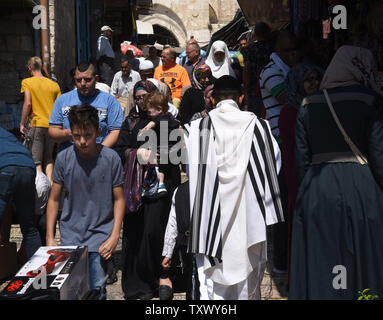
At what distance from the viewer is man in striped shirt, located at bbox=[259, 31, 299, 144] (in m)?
5.11

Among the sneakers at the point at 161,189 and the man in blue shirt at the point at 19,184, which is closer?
the man in blue shirt at the point at 19,184

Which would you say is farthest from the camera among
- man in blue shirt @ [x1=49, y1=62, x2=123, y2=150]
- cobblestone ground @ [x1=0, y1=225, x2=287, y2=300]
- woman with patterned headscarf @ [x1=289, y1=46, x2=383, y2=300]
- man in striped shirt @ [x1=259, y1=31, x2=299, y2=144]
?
man in striped shirt @ [x1=259, y1=31, x2=299, y2=144]

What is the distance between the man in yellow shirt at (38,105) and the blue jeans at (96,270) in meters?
3.95

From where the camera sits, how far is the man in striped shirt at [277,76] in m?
5.11

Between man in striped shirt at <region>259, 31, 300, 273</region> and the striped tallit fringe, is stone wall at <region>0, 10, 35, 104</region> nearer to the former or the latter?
man in striped shirt at <region>259, 31, 300, 273</region>

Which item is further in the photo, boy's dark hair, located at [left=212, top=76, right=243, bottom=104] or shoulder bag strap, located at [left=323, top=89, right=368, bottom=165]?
boy's dark hair, located at [left=212, top=76, right=243, bottom=104]

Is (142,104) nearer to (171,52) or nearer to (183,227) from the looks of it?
(183,227)

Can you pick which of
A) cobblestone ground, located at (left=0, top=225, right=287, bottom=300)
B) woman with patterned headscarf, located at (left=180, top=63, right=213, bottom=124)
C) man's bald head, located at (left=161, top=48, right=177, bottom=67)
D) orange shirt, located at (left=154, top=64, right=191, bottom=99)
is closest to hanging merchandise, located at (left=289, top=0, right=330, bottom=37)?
woman with patterned headscarf, located at (left=180, top=63, right=213, bottom=124)

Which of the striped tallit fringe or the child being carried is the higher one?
the child being carried

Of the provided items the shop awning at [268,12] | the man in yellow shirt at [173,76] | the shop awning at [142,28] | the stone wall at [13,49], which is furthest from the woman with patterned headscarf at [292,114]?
the shop awning at [142,28]

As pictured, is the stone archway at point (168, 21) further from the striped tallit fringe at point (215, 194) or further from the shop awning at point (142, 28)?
the striped tallit fringe at point (215, 194)

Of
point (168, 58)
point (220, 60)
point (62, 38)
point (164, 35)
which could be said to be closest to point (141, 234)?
point (220, 60)

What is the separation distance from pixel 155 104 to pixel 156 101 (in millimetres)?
27
